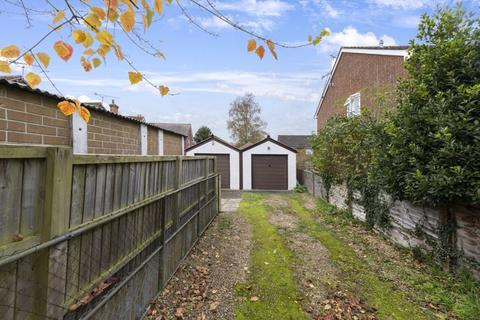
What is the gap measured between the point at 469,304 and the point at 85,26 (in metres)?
5.21

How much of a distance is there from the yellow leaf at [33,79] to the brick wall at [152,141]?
6301mm

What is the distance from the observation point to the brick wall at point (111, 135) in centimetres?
492

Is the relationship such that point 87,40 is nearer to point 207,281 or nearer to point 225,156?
point 207,281

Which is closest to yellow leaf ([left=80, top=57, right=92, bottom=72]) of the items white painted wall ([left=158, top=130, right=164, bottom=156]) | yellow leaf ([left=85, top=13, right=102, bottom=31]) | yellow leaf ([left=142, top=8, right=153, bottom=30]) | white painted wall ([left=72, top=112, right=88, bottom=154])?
yellow leaf ([left=85, top=13, right=102, bottom=31])

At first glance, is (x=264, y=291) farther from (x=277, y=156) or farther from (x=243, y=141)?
(x=243, y=141)

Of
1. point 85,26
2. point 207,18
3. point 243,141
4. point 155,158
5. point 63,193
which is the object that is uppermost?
point 243,141

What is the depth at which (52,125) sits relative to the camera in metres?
3.79

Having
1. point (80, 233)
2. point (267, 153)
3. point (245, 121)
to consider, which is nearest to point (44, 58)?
point (80, 233)

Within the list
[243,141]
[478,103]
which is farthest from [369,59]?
[243,141]

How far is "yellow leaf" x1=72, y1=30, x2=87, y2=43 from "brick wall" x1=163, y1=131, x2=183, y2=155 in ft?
26.5

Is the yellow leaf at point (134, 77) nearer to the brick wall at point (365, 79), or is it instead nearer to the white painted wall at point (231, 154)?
the brick wall at point (365, 79)

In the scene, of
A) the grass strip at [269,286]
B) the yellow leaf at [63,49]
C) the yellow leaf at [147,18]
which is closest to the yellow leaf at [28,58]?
the yellow leaf at [63,49]

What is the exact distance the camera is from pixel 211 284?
4.34 meters

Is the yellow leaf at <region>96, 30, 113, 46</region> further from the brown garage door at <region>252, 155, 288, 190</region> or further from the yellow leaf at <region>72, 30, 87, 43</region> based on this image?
the brown garage door at <region>252, 155, 288, 190</region>
